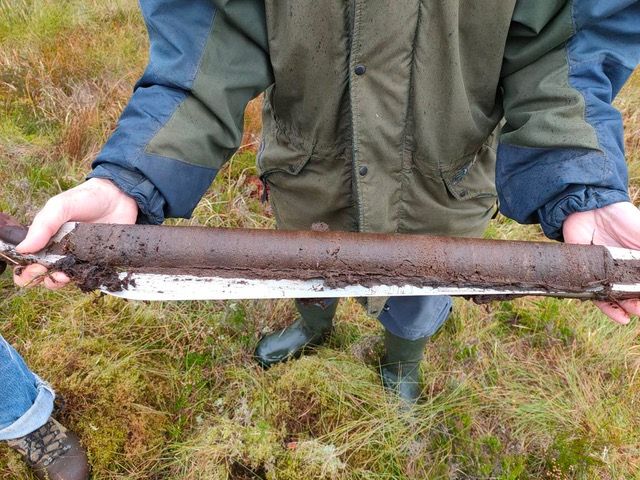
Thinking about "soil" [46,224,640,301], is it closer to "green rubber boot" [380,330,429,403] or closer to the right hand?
the right hand

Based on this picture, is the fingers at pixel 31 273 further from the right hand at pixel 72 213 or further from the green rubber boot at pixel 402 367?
the green rubber boot at pixel 402 367

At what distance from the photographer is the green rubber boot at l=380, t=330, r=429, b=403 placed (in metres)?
2.35

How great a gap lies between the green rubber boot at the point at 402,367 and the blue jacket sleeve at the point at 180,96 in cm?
137

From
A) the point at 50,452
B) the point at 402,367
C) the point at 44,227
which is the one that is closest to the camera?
the point at 44,227

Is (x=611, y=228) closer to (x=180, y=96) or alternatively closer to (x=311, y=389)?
(x=180, y=96)

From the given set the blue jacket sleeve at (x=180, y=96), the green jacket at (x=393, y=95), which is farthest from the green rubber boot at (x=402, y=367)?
the blue jacket sleeve at (x=180, y=96)

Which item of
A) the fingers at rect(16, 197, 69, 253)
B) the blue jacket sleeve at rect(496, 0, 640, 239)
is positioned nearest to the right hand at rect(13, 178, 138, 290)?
the fingers at rect(16, 197, 69, 253)

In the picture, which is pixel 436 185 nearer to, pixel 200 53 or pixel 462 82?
pixel 462 82

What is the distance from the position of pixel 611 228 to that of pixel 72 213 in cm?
157

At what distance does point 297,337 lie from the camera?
→ 2660 millimetres

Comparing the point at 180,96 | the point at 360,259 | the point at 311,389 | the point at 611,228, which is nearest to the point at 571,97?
the point at 611,228

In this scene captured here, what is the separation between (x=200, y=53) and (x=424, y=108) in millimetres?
706

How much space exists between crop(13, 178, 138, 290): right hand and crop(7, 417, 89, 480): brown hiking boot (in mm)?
1047

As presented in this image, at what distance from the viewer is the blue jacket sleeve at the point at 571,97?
1295mm
